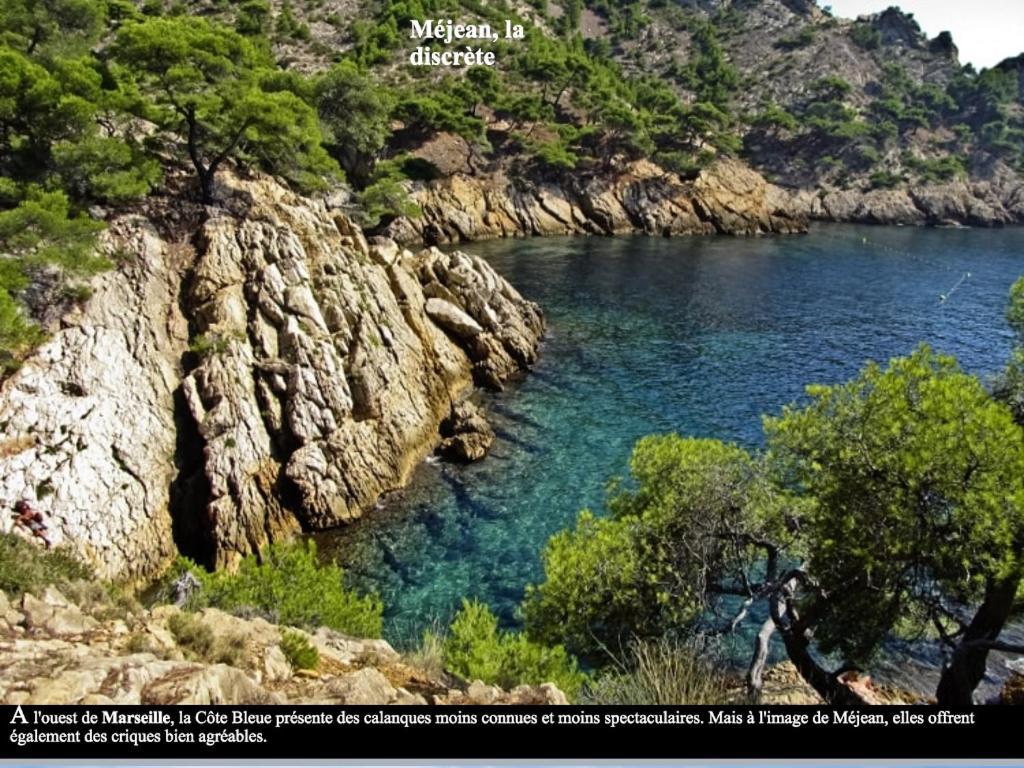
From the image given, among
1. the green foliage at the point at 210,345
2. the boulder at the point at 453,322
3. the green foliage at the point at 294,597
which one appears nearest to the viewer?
the green foliage at the point at 294,597

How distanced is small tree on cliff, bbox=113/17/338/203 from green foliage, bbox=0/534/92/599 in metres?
32.1

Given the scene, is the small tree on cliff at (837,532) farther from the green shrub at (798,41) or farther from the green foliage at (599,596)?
the green shrub at (798,41)

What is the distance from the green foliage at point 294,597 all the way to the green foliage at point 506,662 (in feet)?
11.3

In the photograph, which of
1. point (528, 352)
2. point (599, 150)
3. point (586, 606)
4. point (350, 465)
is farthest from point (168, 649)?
point (599, 150)

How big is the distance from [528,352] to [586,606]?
3098 cm

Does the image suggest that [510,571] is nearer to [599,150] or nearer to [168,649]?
[168,649]

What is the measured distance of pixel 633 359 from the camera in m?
48.8

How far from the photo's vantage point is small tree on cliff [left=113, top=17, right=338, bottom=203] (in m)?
41.3

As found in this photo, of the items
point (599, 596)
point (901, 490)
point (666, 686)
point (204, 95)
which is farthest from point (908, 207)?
point (666, 686)

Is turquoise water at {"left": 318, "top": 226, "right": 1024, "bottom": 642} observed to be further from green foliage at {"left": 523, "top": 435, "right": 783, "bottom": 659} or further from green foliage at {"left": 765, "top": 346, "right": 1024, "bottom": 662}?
green foliage at {"left": 765, "top": 346, "right": 1024, "bottom": 662}

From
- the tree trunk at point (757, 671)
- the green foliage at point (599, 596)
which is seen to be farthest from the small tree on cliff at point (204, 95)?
the tree trunk at point (757, 671)

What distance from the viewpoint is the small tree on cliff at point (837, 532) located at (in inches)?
496

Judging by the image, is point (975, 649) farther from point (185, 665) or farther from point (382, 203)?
point (382, 203)

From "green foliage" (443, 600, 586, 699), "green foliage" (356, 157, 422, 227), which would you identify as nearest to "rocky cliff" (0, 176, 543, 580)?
"green foliage" (443, 600, 586, 699)
